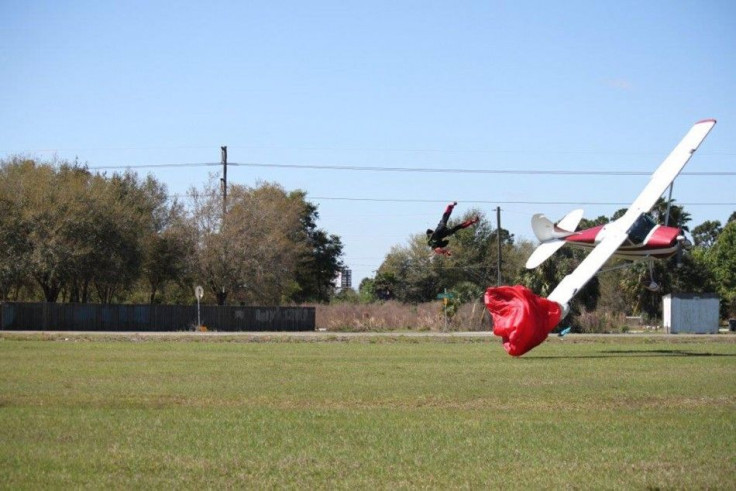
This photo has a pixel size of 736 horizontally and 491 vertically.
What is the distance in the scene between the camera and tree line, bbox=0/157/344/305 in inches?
2504

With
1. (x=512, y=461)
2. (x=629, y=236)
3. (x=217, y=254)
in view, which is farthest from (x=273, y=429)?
(x=217, y=254)

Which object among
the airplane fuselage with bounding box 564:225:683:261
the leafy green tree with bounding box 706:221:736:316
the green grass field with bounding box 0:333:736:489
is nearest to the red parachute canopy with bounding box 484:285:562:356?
the green grass field with bounding box 0:333:736:489

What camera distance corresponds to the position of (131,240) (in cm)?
6831

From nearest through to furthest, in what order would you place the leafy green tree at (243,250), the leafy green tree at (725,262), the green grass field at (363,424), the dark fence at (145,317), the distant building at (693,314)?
the green grass field at (363,424), the dark fence at (145,317), the distant building at (693,314), the leafy green tree at (243,250), the leafy green tree at (725,262)

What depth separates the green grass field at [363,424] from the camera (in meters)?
12.9

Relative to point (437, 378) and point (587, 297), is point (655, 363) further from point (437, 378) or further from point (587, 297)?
point (587, 297)

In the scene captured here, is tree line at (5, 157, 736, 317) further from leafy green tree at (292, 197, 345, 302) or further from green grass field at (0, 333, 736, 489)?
green grass field at (0, 333, 736, 489)

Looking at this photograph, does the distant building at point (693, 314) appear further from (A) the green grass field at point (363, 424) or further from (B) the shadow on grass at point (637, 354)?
(A) the green grass field at point (363, 424)

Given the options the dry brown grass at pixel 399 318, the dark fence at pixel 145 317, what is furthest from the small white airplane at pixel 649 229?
the dark fence at pixel 145 317

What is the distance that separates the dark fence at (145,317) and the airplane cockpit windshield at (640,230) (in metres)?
36.7

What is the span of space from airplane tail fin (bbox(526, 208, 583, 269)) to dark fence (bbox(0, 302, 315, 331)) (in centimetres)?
3229

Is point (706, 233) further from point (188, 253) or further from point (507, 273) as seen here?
point (188, 253)

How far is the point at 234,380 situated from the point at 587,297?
45.0m

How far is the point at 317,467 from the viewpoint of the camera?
13.3 m
